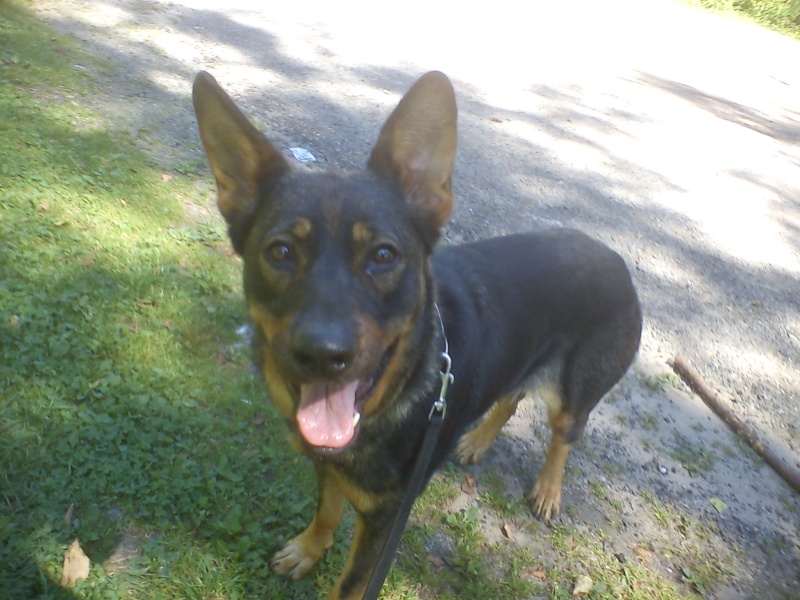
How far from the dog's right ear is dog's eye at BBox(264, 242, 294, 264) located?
1.06 feet

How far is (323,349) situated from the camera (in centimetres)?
215

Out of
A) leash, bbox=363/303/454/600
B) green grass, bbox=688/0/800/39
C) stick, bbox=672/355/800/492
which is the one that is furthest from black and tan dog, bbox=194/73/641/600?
green grass, bbox=688/0/800/39

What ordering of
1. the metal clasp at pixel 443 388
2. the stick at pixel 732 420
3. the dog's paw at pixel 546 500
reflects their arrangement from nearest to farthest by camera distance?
the metal clasp at pixel 443 388 < the dog's paw at pixel 546 500 < the stick at pixel 732 420

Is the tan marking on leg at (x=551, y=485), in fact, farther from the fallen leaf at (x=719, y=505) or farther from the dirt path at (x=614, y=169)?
the fallen leaf at (x=719, y=505)

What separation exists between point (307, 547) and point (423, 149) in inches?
83.7

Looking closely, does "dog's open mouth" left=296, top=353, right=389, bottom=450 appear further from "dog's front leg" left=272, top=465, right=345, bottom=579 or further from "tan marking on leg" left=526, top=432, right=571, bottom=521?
"tan marking on leg" left=526, top=432, right=571, bottom=521

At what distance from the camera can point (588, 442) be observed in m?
4.36

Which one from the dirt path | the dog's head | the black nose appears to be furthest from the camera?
the dirt path

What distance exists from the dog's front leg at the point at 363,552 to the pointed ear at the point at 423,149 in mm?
1362

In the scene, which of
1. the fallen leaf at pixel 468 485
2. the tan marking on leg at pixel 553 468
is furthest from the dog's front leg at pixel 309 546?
the tan marking on leg at pixel 553 468

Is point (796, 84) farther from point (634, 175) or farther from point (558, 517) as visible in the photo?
point (558, 517)

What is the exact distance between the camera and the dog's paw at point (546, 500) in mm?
3820

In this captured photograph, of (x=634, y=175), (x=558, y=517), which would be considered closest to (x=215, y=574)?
(x=558, y=517)

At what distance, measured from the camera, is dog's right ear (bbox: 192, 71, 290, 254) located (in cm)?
267
